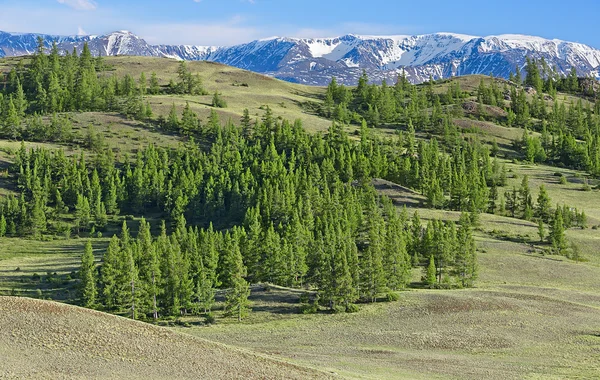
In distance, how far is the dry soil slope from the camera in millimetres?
39594

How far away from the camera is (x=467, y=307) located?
75812mm

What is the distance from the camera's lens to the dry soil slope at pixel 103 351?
130 feet

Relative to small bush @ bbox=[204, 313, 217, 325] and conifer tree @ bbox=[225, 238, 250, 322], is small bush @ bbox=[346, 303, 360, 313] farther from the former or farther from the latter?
small bush @ bbox=[204, 313, 217, 325]

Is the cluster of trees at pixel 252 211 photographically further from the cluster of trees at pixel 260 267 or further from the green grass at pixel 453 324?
the green grass at pixel 453 324

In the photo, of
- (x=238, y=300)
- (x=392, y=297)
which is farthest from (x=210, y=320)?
(x=392, y=297)

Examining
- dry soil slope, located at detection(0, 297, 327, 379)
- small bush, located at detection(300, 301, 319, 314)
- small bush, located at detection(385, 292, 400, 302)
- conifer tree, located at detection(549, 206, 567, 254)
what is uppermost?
dry soil slope, located at detection(0, 297, 327, 379)

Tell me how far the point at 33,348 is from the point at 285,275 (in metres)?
55.3

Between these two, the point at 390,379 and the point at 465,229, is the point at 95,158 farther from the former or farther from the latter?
the point at 390,379

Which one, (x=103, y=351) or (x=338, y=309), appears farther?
(x=338, y=309)

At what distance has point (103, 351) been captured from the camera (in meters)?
42.5

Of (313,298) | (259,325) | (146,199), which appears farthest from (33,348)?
(146,199)

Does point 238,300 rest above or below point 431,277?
below

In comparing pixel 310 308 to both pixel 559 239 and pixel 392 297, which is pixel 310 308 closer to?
pixel 392 297

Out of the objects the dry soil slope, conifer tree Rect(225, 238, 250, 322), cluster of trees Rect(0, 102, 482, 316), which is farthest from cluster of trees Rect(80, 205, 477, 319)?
the dry soil slope
